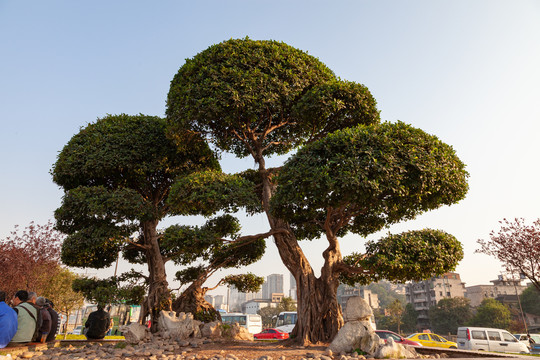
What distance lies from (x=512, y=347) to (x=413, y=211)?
1256 cm

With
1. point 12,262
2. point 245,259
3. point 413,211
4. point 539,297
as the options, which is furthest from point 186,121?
point 539,297

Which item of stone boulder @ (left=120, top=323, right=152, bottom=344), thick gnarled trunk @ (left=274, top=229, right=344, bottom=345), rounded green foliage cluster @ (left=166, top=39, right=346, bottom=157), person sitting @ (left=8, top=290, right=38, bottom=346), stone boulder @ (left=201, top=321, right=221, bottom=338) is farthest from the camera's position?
stone boulder @ (left=201, top=321, right=221, bottom=338)

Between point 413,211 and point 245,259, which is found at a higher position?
point 413,211

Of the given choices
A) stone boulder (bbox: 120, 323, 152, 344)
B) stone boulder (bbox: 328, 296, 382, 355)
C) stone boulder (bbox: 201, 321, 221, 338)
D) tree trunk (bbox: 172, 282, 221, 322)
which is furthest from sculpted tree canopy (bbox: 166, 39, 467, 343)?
stone boulder (bbox: 120, 323, 152, 344)

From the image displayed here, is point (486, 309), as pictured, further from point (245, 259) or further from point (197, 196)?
point (197, 196)

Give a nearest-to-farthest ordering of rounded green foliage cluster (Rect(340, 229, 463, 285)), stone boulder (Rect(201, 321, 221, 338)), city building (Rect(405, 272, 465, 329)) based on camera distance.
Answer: rounded green foliage cluster (Rect(340, 229, 463, 285))
stone boulder (Rect(201, 321, 221, 338))
city building (Rect(405, 272, 465, 329))

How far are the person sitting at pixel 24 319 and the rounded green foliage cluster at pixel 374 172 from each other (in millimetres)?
6181

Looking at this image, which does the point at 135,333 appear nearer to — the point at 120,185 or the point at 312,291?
the point at 120,185

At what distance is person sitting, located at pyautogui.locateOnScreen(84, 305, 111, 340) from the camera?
1234cm

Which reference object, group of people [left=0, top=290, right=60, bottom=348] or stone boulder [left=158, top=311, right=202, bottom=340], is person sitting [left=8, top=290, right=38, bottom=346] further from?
stone boulder [left=158, top=311, right=202, bottom=340]

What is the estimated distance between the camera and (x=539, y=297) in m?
55.9

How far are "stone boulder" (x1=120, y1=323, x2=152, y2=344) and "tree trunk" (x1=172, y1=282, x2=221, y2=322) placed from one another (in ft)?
5.33

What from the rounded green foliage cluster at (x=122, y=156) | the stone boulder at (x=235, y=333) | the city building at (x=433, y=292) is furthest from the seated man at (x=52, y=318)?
the city building at (x=433, y=292)

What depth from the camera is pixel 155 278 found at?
13297mm
